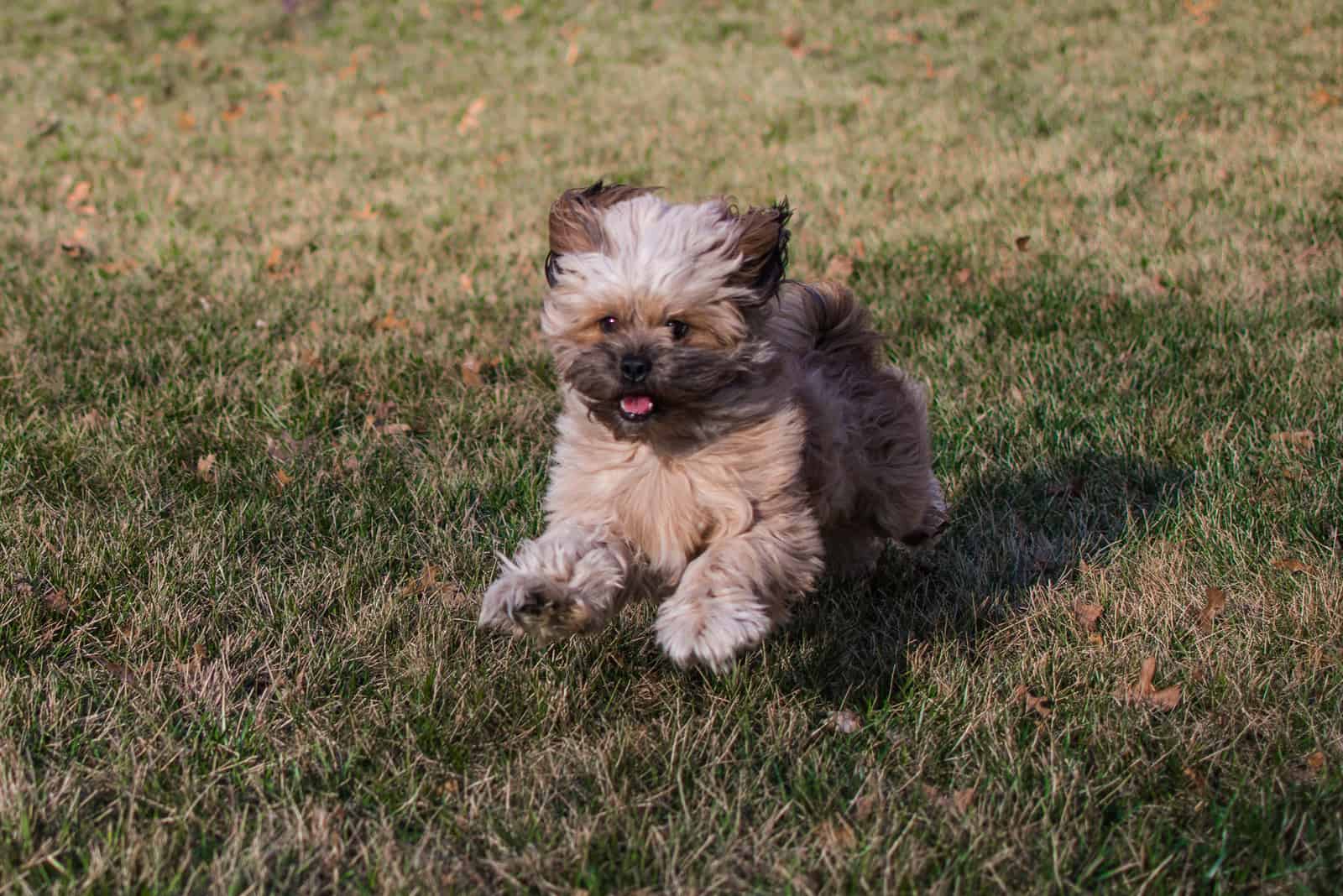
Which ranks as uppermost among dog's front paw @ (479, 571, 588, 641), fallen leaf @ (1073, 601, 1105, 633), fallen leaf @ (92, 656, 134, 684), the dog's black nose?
the dog's black nose

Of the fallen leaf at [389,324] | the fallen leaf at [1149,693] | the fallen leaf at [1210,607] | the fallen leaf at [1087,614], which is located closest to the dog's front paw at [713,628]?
the fallen leaf at [1149,693]

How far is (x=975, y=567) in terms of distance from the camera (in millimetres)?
4555

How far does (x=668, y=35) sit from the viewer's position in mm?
15516

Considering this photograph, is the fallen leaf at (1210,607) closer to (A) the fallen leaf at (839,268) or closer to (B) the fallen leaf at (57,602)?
(B) the fallen leaf at (57,602)

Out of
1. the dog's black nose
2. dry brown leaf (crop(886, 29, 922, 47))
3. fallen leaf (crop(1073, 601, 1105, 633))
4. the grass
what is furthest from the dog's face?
dry brown leaf (crop(886, 29, 922, 47))

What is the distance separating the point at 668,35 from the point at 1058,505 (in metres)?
11.7

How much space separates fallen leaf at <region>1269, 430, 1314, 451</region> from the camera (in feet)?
16.8

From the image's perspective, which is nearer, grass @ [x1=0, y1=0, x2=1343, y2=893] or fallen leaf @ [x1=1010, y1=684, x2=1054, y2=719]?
grass @ [x1=0, y1=0, x2=1343, y2=893]

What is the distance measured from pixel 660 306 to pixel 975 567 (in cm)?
164

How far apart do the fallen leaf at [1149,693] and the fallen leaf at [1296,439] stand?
1878mm

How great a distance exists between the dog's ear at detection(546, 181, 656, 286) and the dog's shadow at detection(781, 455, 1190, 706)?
4.54ft

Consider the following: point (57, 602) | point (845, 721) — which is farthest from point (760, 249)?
point (57, 602)

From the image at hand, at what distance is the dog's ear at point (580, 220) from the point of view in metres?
3.79

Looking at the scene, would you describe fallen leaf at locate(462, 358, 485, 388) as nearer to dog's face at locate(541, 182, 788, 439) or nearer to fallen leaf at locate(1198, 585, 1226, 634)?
dog's face at locate(541, 182, 788, 439)
